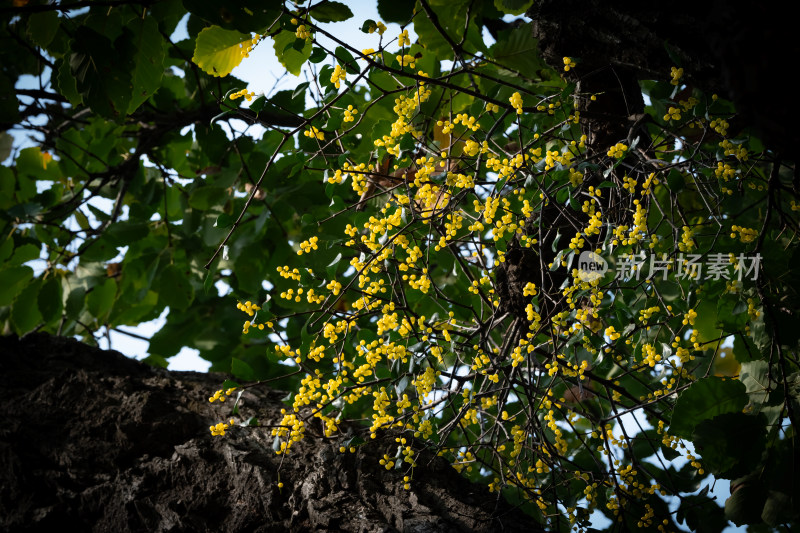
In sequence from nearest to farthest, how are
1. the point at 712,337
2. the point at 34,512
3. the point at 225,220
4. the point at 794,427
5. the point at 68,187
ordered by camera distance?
the point at 794,427 → the point at 34,512 → the point at 225,220 → the point at 712,337 → the point at 68,187

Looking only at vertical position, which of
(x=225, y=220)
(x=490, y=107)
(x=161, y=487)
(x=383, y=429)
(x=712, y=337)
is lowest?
(x=161, y=487)

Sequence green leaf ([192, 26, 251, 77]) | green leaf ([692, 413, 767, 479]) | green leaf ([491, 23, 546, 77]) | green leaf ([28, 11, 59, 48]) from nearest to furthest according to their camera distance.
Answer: green leaf ([692, 413, 767, 479])
green leaf ([192, 26, 251, 77])
green leaf ([28, 11, 59, 48])
green leaf ([491, 23, 546, 77])

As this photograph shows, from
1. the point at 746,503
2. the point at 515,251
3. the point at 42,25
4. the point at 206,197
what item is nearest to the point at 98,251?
the point at 206,197

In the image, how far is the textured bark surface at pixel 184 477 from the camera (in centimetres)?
105

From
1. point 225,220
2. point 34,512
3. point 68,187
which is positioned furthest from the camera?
point 68,187

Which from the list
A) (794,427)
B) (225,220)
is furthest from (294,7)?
(794,427)

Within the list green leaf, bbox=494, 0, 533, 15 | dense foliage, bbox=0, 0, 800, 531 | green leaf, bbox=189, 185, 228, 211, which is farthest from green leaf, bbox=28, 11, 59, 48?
green leaf, bbox=494, 0, 533, 15

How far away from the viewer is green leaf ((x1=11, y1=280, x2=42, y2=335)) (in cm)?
192

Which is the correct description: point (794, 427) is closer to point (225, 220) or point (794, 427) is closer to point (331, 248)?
point (331, 248)

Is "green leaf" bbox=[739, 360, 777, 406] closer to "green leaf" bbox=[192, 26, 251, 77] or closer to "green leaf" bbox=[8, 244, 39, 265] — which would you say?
"green leaf" bbox=[192, 26, 251, 77]

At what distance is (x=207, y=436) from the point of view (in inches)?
Answer: 49.1

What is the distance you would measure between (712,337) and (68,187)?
2292mm

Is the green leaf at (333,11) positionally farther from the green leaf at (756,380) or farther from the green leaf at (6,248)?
the green leaf at (6,248)

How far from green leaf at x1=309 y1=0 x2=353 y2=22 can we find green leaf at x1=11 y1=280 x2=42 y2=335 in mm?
1360
